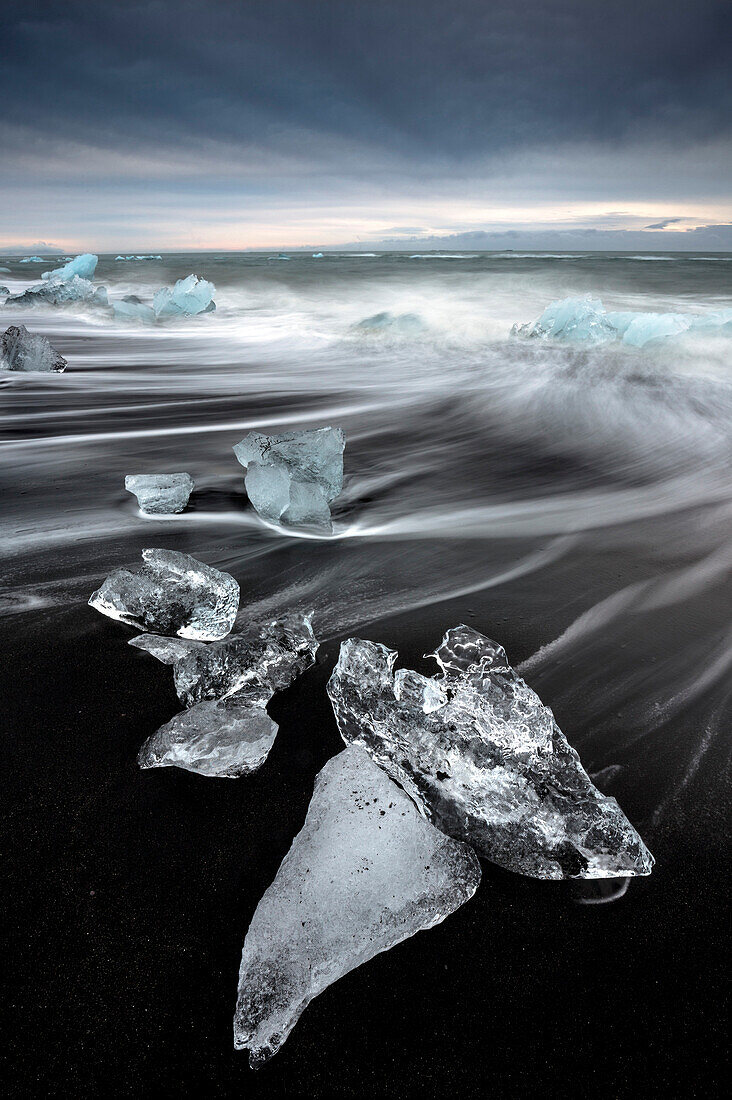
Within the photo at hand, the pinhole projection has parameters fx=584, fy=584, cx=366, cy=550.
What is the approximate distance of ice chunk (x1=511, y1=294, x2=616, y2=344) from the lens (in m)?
9.98

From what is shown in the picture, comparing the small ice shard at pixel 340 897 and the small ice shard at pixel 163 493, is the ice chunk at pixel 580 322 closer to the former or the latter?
the small ice shard at pixel 163 493

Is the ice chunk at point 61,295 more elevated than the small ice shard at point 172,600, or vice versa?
the ice chunk at point 61,295

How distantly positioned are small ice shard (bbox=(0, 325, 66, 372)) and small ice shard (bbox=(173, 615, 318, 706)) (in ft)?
23.6

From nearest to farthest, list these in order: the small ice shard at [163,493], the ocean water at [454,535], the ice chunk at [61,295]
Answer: the ocean water at [454,535]
the small ice shard at [163,493]
the ice chunk at [61,295]

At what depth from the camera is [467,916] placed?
126 cm

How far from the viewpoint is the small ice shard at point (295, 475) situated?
311 centimetres

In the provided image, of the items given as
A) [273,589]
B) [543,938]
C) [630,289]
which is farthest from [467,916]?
[630,289]

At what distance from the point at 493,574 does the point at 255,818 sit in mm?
1683

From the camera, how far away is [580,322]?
1005 cm

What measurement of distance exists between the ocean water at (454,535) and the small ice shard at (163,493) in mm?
96

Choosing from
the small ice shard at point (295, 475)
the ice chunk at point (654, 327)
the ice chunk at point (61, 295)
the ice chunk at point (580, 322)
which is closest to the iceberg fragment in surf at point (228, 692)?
the small ice shard at point (295, 475)

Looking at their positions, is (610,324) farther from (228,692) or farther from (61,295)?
(61,295)

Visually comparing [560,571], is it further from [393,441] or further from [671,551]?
[393,441]

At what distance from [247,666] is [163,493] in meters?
1.82
